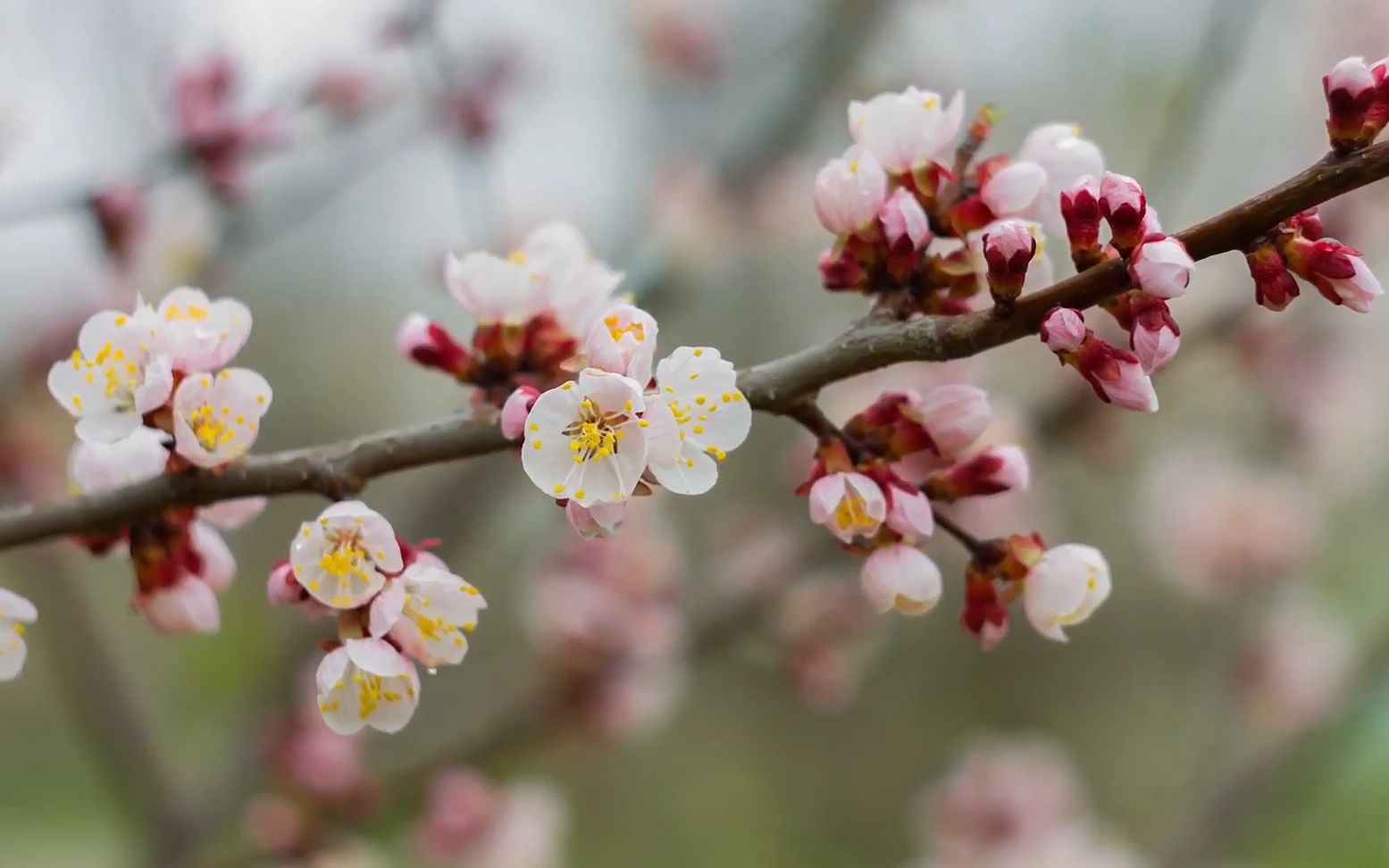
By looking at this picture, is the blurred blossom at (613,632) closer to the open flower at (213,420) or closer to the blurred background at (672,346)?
the blurred background at (672,346)

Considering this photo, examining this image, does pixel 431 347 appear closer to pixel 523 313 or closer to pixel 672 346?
pixel 523 313

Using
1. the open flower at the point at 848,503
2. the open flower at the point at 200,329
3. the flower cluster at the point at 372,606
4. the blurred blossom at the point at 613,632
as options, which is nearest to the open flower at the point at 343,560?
the flower cluster at the point at 372,606

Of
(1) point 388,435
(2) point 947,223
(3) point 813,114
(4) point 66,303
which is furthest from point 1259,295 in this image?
(4) point 66,303

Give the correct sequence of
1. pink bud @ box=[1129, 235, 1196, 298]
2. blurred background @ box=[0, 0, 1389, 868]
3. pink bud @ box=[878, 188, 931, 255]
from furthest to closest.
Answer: blurred background @ box=[0, 0, 1389, 868] → pink bud @ box=[878, 188, 931, 255] → pink bud @ box=[1129, 235, 1196, 298]

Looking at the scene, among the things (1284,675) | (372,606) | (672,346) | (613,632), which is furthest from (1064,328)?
(672,346)

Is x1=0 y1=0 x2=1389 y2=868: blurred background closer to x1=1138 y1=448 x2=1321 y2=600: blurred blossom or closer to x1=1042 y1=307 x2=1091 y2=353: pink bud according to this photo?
x1=1138 y1=448 x2=1321 y2=600: blurred blossom

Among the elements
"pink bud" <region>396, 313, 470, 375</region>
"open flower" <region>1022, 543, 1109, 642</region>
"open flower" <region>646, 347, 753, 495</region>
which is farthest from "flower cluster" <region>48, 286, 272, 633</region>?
"open flower" <region>1022, 543, 1109, 642</region>

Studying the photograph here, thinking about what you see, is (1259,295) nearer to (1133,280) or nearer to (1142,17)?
(1133,280)
